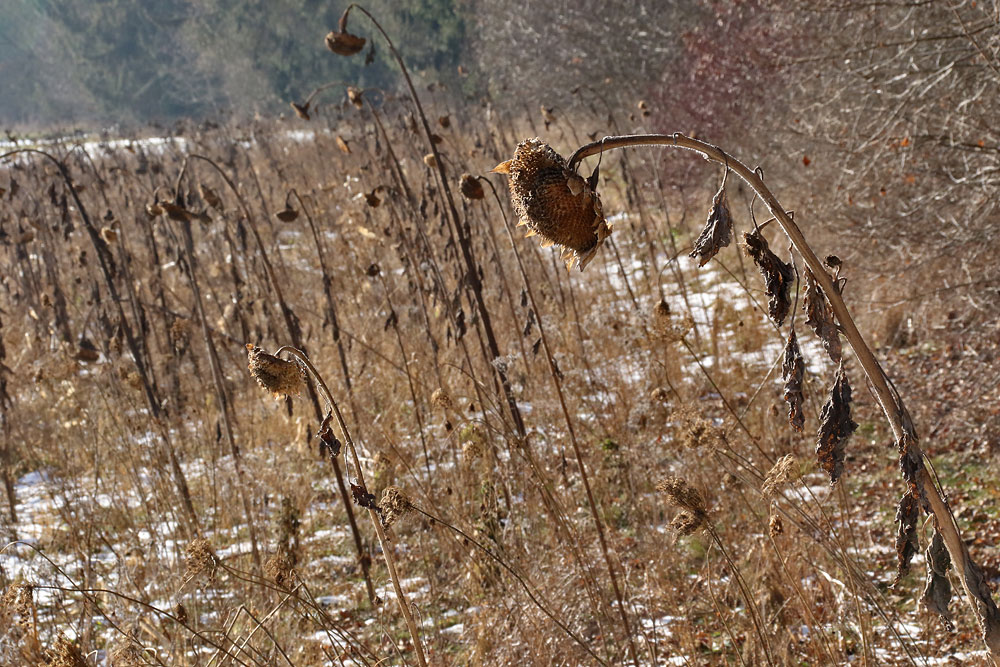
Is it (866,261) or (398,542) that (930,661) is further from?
(866,261)

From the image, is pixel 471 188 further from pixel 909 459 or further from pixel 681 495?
pixel 909 459

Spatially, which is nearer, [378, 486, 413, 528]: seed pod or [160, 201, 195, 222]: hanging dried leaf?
[378, 486, 413, 528]: seed pod

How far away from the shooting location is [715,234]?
1.11 meters

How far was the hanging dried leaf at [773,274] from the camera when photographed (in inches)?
45.4

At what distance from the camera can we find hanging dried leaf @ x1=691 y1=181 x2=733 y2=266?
1105mm

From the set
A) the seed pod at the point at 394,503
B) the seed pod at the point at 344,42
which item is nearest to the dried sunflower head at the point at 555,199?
the seed pod at the point at 394,503

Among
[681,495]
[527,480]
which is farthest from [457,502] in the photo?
[681,495]

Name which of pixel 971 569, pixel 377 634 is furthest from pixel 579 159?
pixel 377 634

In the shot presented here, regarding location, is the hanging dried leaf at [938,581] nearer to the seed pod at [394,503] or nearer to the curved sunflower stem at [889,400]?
the curved sunflower stem at [889,400]

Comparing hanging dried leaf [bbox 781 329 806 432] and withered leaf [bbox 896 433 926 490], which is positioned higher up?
hanging dried leaf [bbox 781 329 806 432]

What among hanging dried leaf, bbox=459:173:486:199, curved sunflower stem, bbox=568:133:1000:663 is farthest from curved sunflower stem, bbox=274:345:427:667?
hanging dried leaf, bbox=459:173:486:199

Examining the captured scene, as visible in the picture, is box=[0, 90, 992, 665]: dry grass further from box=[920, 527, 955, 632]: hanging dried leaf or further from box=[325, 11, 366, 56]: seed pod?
box=[325, 11, 366, 56]: seed pod

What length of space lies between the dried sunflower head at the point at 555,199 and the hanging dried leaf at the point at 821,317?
0.27 metres

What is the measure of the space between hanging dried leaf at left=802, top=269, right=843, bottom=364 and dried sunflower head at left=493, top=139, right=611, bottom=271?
0.27 m
